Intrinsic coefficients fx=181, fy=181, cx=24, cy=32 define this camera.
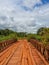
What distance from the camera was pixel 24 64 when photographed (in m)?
10.0

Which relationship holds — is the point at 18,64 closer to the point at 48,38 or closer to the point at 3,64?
the point at 3,64

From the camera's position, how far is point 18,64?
10.2 metres

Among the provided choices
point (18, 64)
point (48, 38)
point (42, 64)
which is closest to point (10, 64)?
point (18, 64)

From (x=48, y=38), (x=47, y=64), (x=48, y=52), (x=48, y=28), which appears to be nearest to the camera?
(x=47, y=64)

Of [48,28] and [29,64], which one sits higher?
[48,28]

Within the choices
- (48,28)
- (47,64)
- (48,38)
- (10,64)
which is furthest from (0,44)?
(47,64)

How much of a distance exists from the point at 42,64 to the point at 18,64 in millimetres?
1346

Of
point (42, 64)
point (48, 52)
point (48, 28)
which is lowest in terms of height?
point (42, 64)

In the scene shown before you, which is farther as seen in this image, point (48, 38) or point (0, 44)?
point (0, 44)

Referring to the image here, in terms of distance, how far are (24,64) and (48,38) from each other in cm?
421

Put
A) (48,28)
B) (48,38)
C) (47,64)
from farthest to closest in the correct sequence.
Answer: (48,28), (48,38), (47,64)

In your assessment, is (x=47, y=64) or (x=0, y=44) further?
(x=0, y=44)

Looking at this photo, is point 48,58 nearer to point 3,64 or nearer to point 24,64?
point 24,64

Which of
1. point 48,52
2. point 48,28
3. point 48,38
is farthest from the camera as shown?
point 48,28
